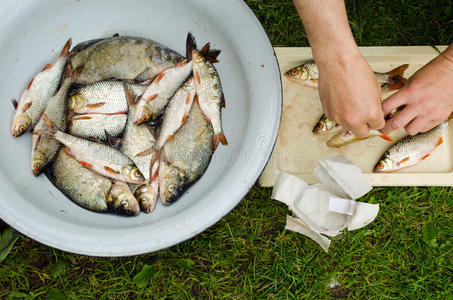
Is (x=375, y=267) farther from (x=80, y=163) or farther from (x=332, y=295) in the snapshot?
(x=80, y=163)

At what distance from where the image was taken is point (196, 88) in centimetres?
184

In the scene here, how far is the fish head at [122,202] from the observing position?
1.77 meters

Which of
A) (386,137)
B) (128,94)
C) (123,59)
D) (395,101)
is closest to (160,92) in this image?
(128,94)

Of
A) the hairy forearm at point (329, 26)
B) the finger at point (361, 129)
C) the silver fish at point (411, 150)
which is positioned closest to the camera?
the hairy forearm at point (329, 26)

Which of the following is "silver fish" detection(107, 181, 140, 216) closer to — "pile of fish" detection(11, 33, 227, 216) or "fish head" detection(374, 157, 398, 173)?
"pile of fish" detection(11, 33, 227, 216)

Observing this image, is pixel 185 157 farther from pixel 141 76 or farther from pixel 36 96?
pixel 36 96

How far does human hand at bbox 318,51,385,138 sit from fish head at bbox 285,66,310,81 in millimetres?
524

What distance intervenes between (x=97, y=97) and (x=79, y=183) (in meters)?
0.42

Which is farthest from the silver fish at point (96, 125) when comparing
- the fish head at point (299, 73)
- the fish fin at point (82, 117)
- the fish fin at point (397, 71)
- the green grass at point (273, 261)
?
the fish fin at point (397, 71)

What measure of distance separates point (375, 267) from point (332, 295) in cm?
32

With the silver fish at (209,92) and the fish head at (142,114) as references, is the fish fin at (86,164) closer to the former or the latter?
the fish head at (142,114)

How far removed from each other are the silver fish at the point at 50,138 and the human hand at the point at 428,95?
1.54 metres

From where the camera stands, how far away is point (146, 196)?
1.80 meters

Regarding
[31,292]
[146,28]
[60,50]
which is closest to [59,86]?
[60,50]
